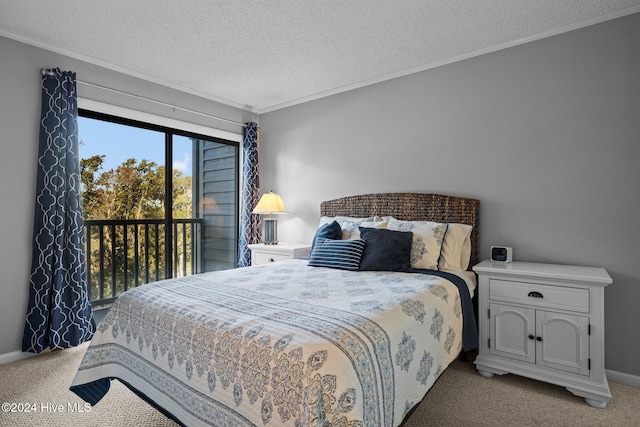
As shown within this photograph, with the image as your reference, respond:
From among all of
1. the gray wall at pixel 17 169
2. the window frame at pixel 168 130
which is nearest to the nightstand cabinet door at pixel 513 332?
the window frame at pixel 168 130

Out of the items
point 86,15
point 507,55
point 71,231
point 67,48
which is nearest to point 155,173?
point 71,231

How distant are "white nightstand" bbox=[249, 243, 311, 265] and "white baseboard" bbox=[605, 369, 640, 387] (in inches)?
104

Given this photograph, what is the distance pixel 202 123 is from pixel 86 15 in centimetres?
165

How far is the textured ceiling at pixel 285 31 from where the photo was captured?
7.61ft

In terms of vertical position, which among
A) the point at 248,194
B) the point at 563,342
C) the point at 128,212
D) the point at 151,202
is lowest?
the point at 563,342

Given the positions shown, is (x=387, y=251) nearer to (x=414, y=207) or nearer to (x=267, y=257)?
(x=414, y=207)

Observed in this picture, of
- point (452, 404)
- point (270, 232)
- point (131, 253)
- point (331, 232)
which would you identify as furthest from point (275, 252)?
point (452, 404)

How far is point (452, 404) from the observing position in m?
2.12

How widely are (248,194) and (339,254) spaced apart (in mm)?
2095

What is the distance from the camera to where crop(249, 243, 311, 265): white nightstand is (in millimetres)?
3607

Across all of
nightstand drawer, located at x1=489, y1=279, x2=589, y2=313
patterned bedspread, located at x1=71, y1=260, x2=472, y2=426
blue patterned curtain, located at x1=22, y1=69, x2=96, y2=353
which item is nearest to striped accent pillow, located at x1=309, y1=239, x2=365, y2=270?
patterned bedspread, located at x1=71, y1=260, x2=472, y2=426

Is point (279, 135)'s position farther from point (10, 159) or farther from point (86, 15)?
point (10, 159)

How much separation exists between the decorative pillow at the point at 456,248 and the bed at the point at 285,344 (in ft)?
0.72

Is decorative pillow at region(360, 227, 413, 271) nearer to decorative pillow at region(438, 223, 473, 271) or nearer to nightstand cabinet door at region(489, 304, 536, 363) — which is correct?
decorative pillow at region(438, 223, 473, 271)
